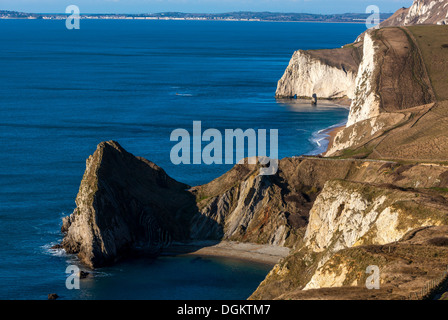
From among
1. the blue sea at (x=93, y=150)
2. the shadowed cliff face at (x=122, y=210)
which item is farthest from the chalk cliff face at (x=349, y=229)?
the shadowed cliff face at (x=122, y=210)

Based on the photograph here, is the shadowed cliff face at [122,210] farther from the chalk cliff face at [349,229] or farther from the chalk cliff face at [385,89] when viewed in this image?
the chalk cliff face at [385,89]

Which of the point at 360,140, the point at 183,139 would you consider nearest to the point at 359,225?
the point at 360,140

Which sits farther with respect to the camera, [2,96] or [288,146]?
[2,96]

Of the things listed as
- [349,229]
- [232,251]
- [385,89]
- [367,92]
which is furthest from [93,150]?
[349,229]

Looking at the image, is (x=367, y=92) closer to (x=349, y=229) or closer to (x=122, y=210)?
(x=122, y=210)

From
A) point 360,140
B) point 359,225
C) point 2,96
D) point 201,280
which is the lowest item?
point 201,280

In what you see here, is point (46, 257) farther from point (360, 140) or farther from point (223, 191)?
point (360, 140)
